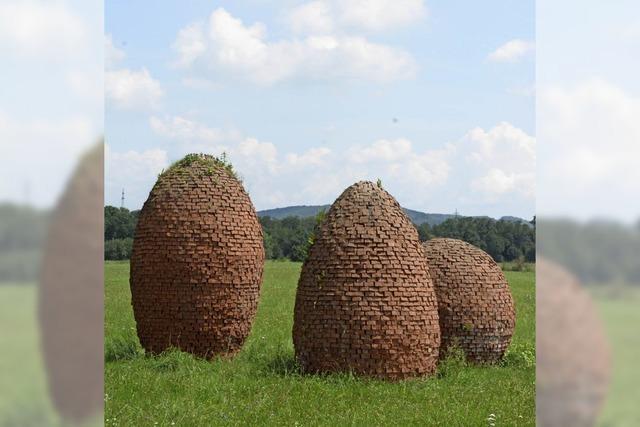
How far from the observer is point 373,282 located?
11.7 m

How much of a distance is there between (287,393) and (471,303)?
434cm

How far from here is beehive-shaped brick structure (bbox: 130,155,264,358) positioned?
46.0ft

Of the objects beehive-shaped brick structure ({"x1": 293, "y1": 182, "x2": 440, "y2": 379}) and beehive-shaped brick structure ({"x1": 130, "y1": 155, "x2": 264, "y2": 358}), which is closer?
beehive-shaped brick structure ({"x1": 293, "y1": 182, "x2": 440, "y2": 379})

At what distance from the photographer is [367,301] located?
11633mm

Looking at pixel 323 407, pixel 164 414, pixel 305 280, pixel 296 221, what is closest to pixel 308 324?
pixel 305 280
